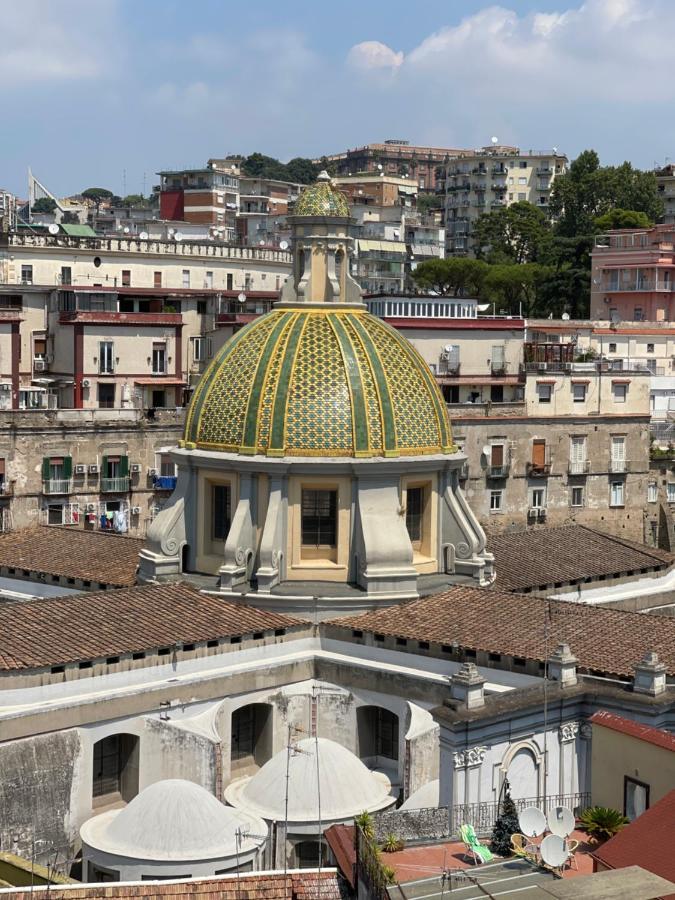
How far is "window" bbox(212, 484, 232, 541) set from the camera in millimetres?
43125

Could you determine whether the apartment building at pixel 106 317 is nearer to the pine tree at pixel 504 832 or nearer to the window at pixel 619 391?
the window at pixel 619 391

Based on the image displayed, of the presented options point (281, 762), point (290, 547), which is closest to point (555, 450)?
point (290, 547)

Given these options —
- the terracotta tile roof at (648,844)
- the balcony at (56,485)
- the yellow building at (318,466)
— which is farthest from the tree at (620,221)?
the terracotta tile roof at (648,844)

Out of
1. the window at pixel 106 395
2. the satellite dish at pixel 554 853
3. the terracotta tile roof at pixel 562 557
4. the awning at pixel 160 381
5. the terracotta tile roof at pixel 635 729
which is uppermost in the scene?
the awning at pixel 160 381

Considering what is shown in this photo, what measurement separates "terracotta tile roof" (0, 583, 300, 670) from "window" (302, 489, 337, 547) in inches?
83.8

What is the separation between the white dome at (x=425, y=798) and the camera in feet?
112

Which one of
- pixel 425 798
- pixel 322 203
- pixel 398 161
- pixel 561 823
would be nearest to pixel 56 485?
pixel 322 203

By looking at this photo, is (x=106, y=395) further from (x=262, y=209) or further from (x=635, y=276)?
(x=262, y=209)

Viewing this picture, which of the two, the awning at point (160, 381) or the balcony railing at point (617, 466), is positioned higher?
the awning at point (160, 381)

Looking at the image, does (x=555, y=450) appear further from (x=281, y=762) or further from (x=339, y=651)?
(x=281, y=762)

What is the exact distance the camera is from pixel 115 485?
6253cm

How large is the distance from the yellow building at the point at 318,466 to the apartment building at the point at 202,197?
2616 inches

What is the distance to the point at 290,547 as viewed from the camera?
41.9 metres

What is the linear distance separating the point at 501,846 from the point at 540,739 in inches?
269
